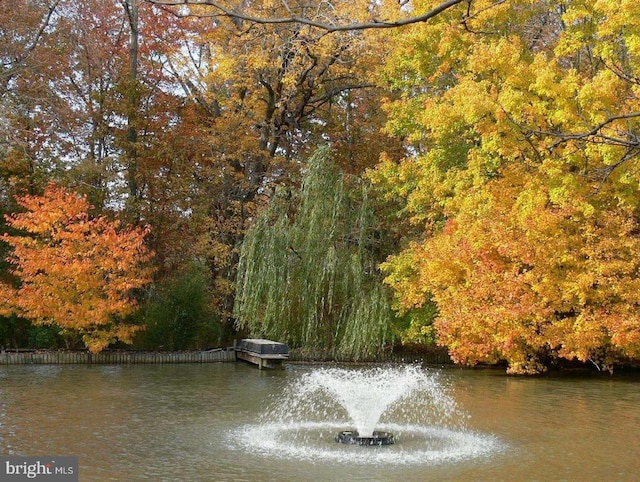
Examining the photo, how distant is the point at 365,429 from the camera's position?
395 inches

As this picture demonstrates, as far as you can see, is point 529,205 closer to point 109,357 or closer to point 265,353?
point 265,353

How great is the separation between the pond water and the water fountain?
0.03 m

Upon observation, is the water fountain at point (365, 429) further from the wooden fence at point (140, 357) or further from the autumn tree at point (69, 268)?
the autumn tree at point (69, 268)

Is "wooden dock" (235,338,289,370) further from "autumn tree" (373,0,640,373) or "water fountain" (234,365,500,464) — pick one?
"autumn tree" (373,0,640,373)

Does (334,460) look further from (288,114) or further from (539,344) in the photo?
(288,114)

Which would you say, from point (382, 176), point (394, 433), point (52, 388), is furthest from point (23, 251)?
point (394, 433)

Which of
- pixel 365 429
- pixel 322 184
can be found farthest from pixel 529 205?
pixel 365 429

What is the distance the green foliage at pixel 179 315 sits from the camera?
69.6ft

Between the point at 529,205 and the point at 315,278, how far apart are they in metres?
6.01

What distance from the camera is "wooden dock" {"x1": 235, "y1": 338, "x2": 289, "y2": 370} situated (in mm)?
18716

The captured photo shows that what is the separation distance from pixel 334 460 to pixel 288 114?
1888cm

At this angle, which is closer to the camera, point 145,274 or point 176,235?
point 145,274

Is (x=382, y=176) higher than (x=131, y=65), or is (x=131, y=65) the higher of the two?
A: (x=131, y=65)

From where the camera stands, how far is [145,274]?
66.7 feet
